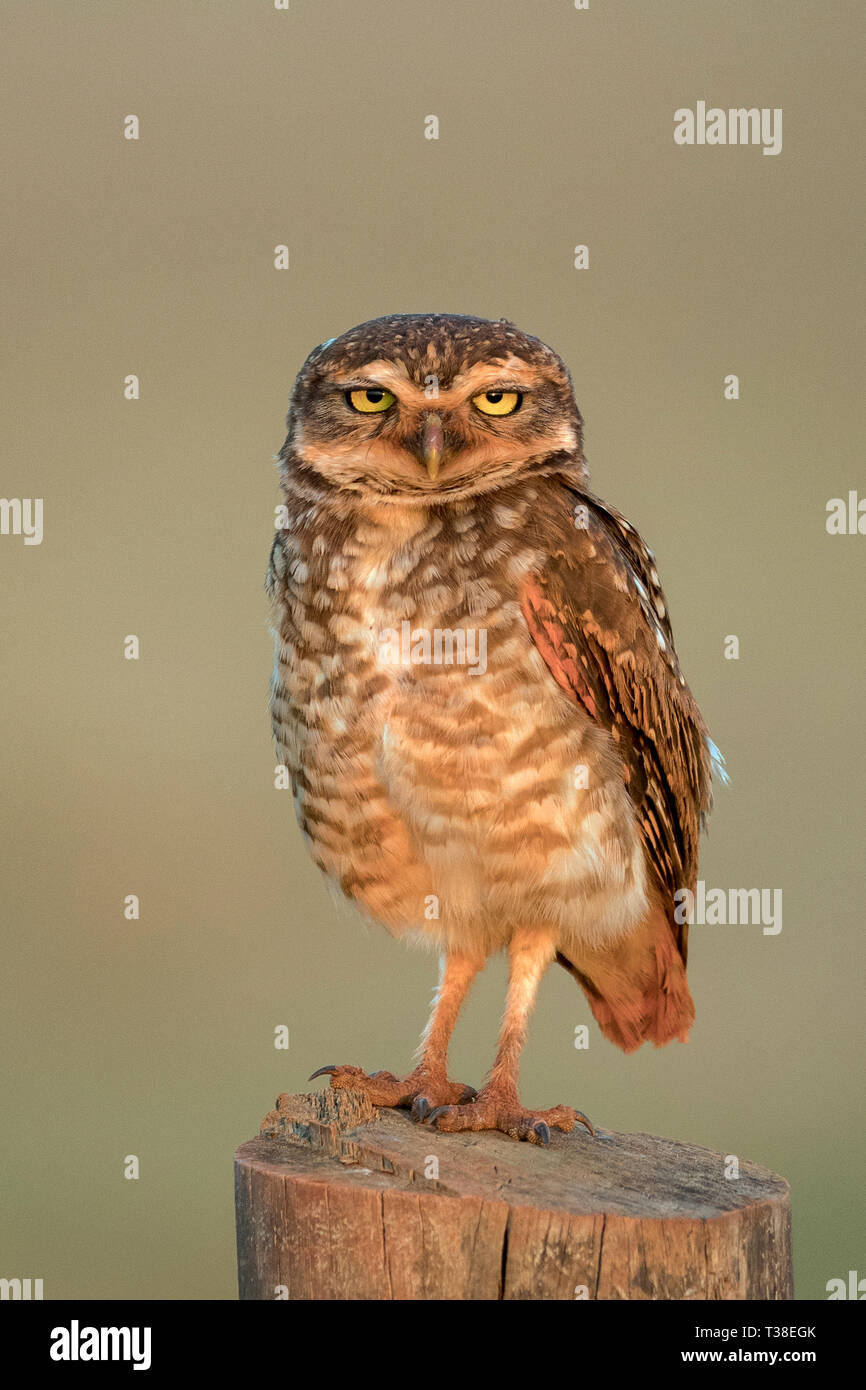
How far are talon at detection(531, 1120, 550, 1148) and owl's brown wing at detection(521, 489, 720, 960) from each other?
687mm

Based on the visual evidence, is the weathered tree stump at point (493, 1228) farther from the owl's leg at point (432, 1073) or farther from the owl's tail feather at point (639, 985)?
the owl's tail feather at point (639, 985)

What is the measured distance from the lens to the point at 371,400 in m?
3.06

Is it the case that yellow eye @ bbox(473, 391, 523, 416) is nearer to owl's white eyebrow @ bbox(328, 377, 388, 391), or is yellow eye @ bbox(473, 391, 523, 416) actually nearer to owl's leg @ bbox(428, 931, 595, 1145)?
owl's white eyebrow @ bbox(328, 377, 388, 391)

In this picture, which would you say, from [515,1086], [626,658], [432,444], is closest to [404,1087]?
→ [515,1086]

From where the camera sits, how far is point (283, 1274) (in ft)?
8.61

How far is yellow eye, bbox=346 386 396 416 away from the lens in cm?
303

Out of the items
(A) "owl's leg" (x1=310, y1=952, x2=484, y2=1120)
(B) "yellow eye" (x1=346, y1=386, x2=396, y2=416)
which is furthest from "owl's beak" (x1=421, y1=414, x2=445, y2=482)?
(A) "owl's leg" (x1=310, y1=952, x2=484, y2=1120)

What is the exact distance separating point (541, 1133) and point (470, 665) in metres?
1.00

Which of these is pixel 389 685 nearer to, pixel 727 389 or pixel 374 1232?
pixel 374 1232

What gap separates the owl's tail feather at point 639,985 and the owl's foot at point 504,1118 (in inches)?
20.9

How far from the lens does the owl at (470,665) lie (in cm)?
307

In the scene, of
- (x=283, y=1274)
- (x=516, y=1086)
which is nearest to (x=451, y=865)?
(x=516, y=1086)

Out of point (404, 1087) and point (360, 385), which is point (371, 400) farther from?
point (404, 1087)

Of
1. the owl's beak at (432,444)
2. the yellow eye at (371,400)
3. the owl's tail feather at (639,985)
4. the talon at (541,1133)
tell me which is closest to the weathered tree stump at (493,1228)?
the talon at (541,1133)
